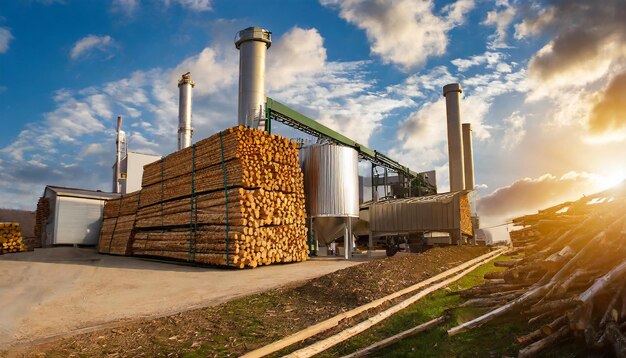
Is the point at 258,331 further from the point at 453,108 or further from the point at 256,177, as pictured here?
the point at 453,108

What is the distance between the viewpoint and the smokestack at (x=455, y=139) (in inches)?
1508

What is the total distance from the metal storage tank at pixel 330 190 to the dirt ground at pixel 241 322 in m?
9.32

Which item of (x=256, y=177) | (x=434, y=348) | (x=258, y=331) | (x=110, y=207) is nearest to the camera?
(x=434, y=348)

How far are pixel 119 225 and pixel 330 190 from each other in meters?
13.0

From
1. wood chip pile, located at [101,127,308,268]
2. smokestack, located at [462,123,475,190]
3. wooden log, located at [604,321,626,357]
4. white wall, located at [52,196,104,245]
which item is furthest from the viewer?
smokestack, located at [462,123,475,190]

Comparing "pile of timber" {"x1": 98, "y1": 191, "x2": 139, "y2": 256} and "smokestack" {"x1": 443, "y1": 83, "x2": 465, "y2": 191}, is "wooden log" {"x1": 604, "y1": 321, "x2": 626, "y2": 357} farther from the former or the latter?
"smokestack" {"x1": 443, "y1": 83, "x2": 465, "y2": 191}

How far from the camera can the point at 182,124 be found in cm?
3931

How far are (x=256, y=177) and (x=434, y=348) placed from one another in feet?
39.0

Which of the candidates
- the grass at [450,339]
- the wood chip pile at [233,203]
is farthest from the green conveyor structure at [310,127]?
the grass at [450,339]

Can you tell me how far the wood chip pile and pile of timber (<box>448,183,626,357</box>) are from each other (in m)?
9.60

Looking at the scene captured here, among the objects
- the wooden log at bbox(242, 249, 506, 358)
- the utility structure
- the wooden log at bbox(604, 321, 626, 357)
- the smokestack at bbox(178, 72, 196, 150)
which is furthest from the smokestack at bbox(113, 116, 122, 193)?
the wooden log at bbox(604, 321, 626, 357)

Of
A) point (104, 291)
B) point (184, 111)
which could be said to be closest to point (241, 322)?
point (104, 291)

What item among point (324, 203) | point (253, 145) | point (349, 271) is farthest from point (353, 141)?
point (349, 271)

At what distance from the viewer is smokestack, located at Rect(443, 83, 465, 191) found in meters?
38.3
